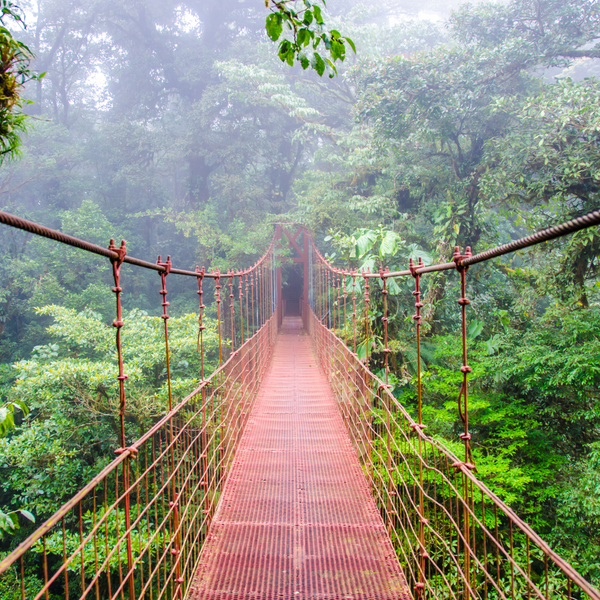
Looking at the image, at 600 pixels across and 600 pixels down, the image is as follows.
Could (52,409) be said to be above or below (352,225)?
below

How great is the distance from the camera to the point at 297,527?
1873mm

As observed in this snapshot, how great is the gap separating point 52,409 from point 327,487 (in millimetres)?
4175

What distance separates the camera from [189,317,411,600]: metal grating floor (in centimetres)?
149

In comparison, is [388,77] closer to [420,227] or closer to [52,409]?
[420,227]

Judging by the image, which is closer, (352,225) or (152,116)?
(352,225)

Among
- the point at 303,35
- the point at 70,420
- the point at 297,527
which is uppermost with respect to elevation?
the point at 303,35

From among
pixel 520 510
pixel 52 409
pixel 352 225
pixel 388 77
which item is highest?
pixel 388 77

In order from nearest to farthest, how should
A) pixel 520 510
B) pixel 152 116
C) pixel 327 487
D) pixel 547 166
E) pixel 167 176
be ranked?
1. pixel 327 487
2. pixel 520 510
3. pixel 547 166
4. pixel 152 116
5. pixel 167 176

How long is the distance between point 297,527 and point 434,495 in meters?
0.70

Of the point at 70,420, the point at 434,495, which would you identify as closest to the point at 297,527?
the point at 434,495

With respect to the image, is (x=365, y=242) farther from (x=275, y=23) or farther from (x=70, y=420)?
(x=70, y=420)

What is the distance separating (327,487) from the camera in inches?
86.7

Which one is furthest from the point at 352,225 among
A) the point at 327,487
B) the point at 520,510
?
the point at 327,487

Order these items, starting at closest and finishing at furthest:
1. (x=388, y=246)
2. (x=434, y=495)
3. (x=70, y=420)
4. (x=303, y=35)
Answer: (x=303, y=35) < (x=434, y=495) < (x=388, y=246) < (x=70, y=420)
